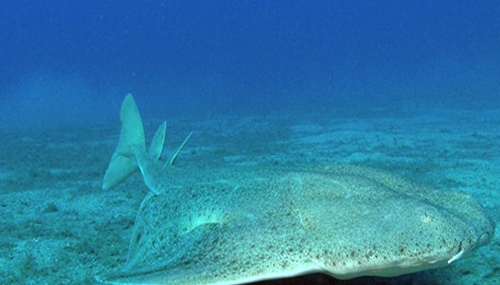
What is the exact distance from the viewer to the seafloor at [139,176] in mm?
2789

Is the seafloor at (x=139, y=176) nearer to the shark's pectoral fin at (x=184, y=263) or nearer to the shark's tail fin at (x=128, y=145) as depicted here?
the shark's tail fin at (x=128, y=145)

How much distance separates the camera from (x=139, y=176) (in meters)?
6.05

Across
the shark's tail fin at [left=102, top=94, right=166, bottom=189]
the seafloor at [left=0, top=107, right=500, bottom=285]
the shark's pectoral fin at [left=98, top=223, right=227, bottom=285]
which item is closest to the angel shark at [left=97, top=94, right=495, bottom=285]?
the shark's pectoral fin at [left=98, top=223, right=227, bottom=285]

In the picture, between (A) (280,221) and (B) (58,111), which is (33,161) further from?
(B) (58,111)

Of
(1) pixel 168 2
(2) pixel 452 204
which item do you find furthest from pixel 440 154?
(1) pixel 168 2

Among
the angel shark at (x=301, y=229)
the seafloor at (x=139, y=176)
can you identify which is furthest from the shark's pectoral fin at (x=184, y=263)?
the seafloor at (x=139, y=176)

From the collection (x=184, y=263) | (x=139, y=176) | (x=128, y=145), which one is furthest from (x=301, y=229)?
(x=139, y=176)

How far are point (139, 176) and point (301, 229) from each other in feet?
15.5

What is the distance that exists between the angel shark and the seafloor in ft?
1.95

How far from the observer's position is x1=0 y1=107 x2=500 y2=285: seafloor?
9.15 ft

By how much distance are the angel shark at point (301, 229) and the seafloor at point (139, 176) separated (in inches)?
23.4

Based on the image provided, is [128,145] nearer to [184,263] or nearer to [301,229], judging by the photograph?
[184,263]

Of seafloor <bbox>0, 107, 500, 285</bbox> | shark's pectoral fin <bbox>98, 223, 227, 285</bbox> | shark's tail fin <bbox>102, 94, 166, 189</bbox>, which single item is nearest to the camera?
shark's pectoral fin <bbox>98, 223, 227, 285</bbox>

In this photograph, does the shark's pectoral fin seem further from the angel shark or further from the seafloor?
the seafloor
